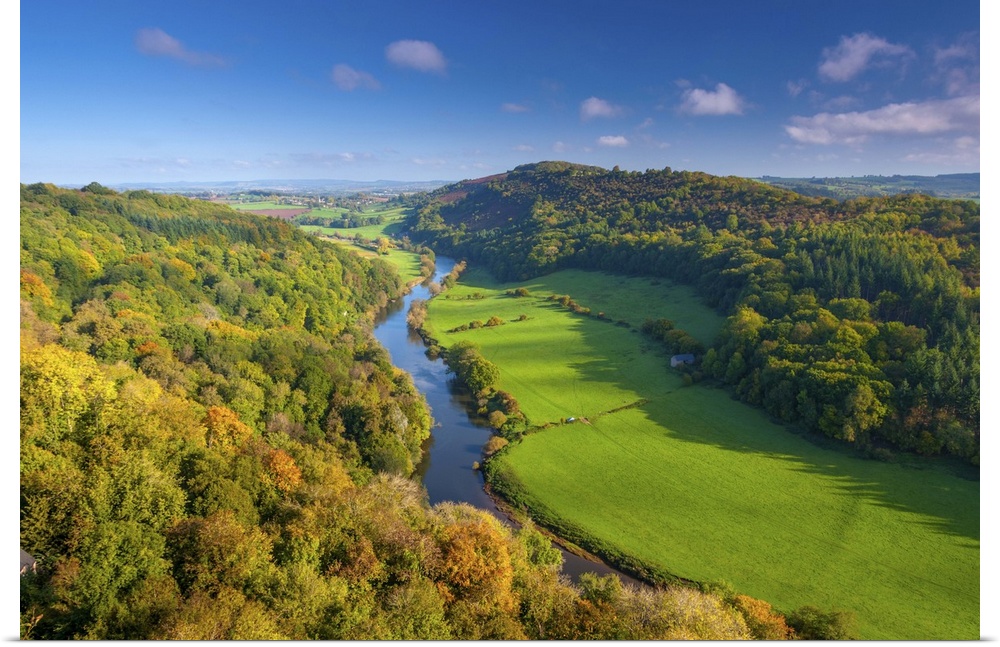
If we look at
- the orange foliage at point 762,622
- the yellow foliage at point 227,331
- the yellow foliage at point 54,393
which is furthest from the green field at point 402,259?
the orange foliage at point 762,622

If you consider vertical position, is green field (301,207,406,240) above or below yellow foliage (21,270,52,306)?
above

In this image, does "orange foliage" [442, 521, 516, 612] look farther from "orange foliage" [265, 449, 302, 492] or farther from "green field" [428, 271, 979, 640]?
"green field" [428, 271, 979, 640]

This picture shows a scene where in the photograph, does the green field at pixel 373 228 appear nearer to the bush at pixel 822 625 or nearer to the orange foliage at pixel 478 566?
the orange foliage at pixel 478 566

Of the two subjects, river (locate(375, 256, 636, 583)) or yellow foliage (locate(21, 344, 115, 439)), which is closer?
yellow foliage (locate(21, 344, 115, 439))

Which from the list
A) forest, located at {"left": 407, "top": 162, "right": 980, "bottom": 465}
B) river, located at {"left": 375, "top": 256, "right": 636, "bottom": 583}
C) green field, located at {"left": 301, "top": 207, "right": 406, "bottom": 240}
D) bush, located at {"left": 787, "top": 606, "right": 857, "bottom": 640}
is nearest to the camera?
bush, located at {"left": 787, "top": 606, "right": 857, "bottom": 640}

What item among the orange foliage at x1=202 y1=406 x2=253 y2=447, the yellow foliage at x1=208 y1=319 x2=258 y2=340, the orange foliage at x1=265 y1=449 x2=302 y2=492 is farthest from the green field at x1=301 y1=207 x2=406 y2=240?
the orange foliage at x1=265 y1=449 x2=302 y2=492
